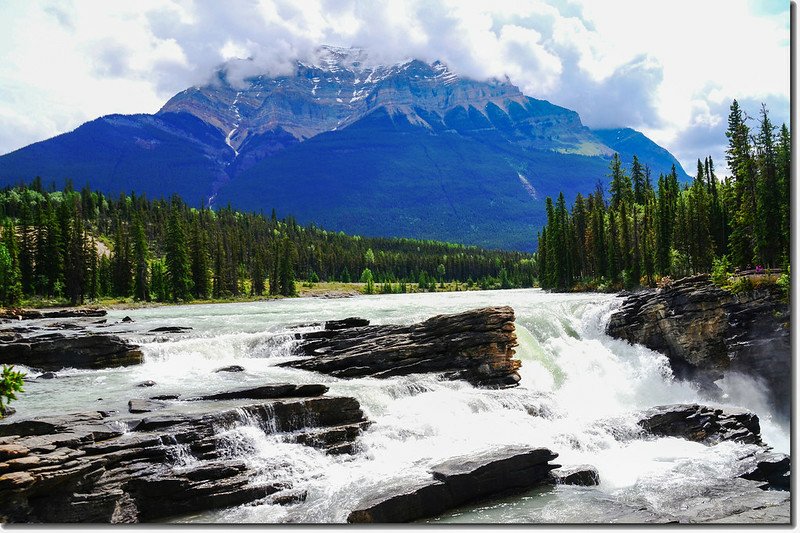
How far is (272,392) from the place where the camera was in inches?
509

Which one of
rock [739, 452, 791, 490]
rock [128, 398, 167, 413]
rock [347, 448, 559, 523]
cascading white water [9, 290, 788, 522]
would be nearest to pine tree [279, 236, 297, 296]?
cascading white water [9, 290, 788, 522]

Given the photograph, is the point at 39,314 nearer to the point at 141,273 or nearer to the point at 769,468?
the point at 141,273

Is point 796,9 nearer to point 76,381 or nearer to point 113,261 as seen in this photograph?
point 76,381

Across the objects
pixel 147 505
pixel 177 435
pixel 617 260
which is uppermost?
pixel 617 260

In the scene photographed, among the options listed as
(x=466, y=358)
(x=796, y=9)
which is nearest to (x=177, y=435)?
(x=466, y=358)

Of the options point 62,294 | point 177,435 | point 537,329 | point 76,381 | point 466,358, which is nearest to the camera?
point 177,435

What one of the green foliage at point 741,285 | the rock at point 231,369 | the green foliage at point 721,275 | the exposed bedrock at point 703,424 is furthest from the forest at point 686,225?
the rock at point 231,369

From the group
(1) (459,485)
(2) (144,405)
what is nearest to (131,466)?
(2) (144,405)

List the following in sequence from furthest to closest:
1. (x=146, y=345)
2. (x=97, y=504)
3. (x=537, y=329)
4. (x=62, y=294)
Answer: (x=62, y=294), (x=537, y=329), (x=146, y=345), (x=97, y=504)

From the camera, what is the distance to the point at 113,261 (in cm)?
6525

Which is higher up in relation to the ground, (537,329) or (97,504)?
(537,329)

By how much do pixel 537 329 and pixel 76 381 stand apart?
1607 centimetres

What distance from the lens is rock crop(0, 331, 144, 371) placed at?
18.2 meters

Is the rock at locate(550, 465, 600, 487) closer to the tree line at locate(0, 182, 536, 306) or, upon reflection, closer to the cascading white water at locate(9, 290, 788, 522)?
the cascading white water at locate(9, 290, 788, 522)
